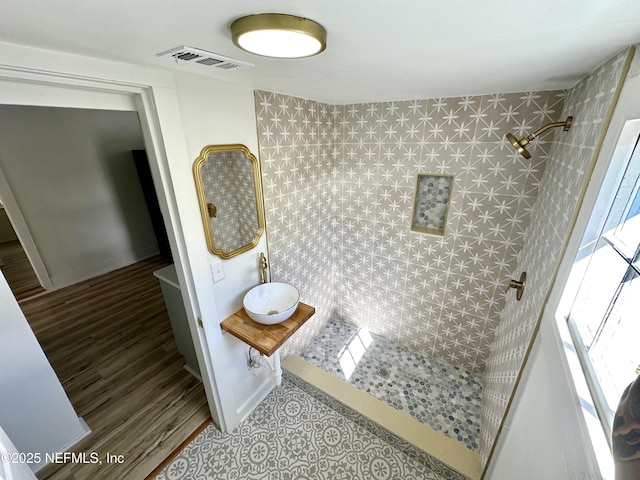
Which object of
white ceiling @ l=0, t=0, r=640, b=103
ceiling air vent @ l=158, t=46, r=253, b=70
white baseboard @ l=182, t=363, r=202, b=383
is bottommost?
white baseboard @ l=182, t=363, r=202, b=383

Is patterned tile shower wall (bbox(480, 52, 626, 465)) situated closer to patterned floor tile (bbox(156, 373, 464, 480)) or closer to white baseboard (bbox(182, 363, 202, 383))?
patterned floor tile (bbox(156, 373, 464, 480))

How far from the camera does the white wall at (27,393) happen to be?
1.39m

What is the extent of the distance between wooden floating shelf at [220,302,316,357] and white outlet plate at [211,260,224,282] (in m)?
0.31

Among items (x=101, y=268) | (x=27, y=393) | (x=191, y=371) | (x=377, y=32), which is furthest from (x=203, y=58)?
(x=101, y=268)

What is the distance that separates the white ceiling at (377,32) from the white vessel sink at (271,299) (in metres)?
1.28

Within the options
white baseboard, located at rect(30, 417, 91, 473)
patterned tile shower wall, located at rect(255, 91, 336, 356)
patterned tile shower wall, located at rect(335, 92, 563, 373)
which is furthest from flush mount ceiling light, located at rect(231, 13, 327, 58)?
white baseboard, located at rect(30, 417, 91, 473)

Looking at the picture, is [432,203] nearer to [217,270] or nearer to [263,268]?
[263,268]

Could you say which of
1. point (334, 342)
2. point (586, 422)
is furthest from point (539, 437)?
point (334, 342)

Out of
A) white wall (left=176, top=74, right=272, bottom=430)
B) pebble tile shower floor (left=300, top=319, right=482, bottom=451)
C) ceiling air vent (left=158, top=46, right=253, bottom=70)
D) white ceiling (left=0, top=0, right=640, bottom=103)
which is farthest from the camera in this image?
pebble tile shower floor (left=300, top=319, right=482, bottom=451)

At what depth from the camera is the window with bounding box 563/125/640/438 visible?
2.00ft

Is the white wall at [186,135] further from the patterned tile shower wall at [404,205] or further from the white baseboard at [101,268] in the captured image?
the white baseboard at [101,268]

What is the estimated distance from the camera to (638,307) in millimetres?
597

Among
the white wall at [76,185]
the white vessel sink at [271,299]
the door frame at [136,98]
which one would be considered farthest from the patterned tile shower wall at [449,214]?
the white wall at [76,185]

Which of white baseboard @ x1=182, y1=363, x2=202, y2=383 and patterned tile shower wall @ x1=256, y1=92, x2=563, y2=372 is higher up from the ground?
patterned tile shower wall @ x1=256, y1=92, x2=563, y2=372
